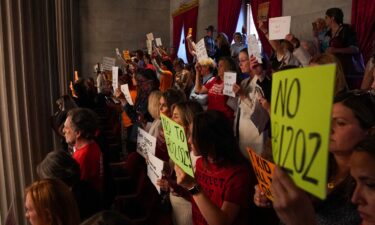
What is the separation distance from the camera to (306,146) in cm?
83

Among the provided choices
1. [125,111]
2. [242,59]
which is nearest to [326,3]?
[242,59]

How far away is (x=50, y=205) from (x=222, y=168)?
33.6 inches

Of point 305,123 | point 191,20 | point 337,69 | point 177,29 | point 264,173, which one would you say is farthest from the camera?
point 177,29

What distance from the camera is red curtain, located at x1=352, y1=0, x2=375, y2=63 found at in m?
4.90

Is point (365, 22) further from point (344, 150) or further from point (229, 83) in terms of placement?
point (344, 150)

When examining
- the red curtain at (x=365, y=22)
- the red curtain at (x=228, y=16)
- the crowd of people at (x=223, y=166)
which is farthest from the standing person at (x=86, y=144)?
the red curtain at (x=228, y=16)

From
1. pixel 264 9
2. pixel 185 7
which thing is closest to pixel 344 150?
pixel 264 9

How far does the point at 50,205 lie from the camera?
1770 millimetres

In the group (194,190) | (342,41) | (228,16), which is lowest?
(194,190)

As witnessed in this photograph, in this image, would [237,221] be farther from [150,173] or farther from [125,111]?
[125,111]

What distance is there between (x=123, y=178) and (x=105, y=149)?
591mm

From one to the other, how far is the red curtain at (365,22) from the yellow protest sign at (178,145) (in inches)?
153

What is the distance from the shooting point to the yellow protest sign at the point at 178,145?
5.67ft

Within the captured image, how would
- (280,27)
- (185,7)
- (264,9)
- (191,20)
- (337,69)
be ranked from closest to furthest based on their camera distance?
(337,69)
(280,27)
(264,9)
(191,20)
(185,7)
